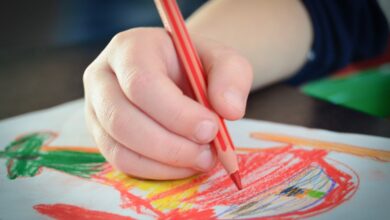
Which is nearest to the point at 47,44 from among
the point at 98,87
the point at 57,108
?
the point at 57,108

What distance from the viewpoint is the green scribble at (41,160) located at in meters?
0.41

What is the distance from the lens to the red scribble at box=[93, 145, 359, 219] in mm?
339

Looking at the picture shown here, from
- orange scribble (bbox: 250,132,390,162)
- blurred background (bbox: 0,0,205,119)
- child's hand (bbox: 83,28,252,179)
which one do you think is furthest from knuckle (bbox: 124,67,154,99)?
blurred background (bbox: 0,0,205,119)

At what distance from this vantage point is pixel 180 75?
0.40m

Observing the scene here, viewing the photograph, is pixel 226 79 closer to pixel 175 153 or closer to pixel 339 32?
pixel 175 153

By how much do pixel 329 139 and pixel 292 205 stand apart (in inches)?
4.7

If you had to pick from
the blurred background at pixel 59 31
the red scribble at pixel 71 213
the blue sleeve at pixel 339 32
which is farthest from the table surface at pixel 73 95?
the red scribble at pixel 71 213

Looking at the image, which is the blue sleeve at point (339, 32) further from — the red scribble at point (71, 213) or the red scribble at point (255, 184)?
the red scribble at point (71, 213)

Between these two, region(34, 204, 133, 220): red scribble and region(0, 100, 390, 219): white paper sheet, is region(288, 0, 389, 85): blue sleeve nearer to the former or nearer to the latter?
region(0, 100, 390, 219): white paper sheet

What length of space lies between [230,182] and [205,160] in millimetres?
27

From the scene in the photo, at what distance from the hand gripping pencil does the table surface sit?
14cm

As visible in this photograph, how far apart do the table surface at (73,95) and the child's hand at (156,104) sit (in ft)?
0.41

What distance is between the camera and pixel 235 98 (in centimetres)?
35

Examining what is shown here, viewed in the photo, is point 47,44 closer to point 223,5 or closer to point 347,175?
point 223,5
